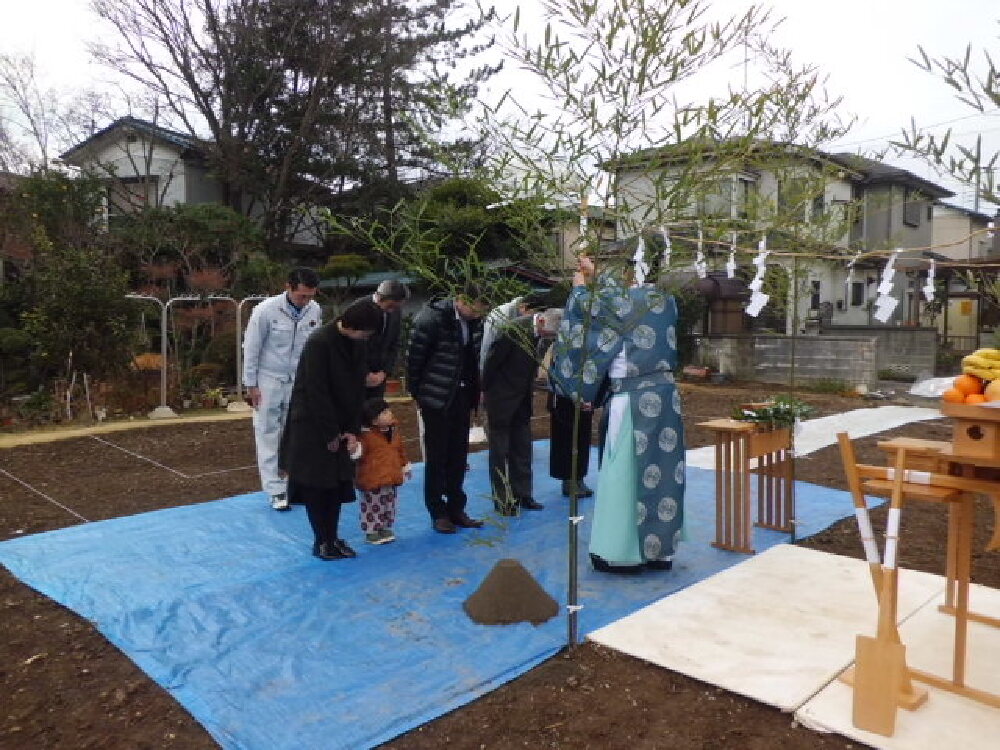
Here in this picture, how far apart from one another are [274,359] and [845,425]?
7.22 metres

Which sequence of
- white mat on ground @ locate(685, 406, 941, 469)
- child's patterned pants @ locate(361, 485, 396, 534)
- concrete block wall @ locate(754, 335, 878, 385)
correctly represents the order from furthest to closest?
concrete block wall @ locate(754, 335, 878, 385)
white mat on ground @ locate(685, 406, 941, 469)
child's patterned pants @ locate(361, 485, 396, 534)

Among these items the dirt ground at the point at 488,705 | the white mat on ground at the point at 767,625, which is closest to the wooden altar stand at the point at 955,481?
the white mat on ground at the point at 767,625

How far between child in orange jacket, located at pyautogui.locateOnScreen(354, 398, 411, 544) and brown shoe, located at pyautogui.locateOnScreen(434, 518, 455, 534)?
34 cm

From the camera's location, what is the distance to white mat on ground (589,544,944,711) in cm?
261

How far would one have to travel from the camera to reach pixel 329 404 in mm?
3596

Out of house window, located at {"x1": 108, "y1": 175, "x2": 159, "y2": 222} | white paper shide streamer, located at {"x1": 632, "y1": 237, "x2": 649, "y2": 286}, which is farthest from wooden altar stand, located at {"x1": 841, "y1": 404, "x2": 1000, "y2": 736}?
house window, located at {"x1": 108, "y1": 175, "x2": 159, "y2": 222}

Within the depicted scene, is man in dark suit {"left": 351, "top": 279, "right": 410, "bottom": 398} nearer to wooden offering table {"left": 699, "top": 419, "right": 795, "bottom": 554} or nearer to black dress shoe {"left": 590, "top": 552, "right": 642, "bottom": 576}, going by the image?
black dress shoe {"left": 590, "top": 552, "right": 642, "bottom": 576}

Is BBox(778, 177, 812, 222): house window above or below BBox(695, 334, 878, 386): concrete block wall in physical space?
above

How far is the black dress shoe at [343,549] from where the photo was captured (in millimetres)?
3828

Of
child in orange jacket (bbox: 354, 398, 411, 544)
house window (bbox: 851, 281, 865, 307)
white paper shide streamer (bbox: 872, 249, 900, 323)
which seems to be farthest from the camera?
house window (bbox: 851, 281, 865, 307)

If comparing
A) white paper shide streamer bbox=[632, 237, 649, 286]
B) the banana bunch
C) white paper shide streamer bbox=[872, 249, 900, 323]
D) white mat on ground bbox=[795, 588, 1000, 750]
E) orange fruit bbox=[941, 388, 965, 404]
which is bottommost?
white mat on ground bbox=[795, 588, 1000, 750]

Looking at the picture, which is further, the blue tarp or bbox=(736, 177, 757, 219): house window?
bbox=(736, 177, 757, 219): house window

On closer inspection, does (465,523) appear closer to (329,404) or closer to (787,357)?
(329,404)

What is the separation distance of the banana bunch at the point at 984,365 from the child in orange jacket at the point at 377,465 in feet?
8.63
